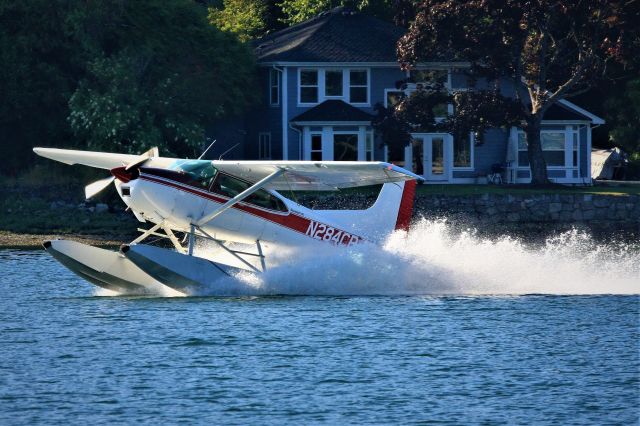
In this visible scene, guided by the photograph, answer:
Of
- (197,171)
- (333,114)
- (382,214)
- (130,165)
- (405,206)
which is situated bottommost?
(382,214)

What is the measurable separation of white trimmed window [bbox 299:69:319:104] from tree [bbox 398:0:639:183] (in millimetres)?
3781

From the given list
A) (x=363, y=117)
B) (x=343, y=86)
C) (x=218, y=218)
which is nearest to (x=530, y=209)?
(x=363, y=117)

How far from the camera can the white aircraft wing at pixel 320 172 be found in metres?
19.8

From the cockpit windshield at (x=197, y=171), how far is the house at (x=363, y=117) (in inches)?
892

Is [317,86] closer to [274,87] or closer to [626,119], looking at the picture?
[274,87]

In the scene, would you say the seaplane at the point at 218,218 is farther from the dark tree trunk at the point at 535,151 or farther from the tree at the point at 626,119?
the tree at the point at 626,119

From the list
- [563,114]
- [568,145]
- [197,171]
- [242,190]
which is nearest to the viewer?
[197,171]

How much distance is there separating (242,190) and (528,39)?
24.1 metres

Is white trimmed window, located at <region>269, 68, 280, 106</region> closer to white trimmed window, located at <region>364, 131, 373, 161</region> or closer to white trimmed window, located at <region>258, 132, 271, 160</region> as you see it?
white trimmed window, located at <region>258, 132, 271, 160</region>

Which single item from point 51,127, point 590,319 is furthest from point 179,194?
point 51,127

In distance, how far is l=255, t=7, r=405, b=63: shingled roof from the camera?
4306 cm

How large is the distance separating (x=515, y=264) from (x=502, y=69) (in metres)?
18.6

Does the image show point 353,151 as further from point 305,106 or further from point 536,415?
point 536,415

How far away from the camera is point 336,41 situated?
44.2 metres
